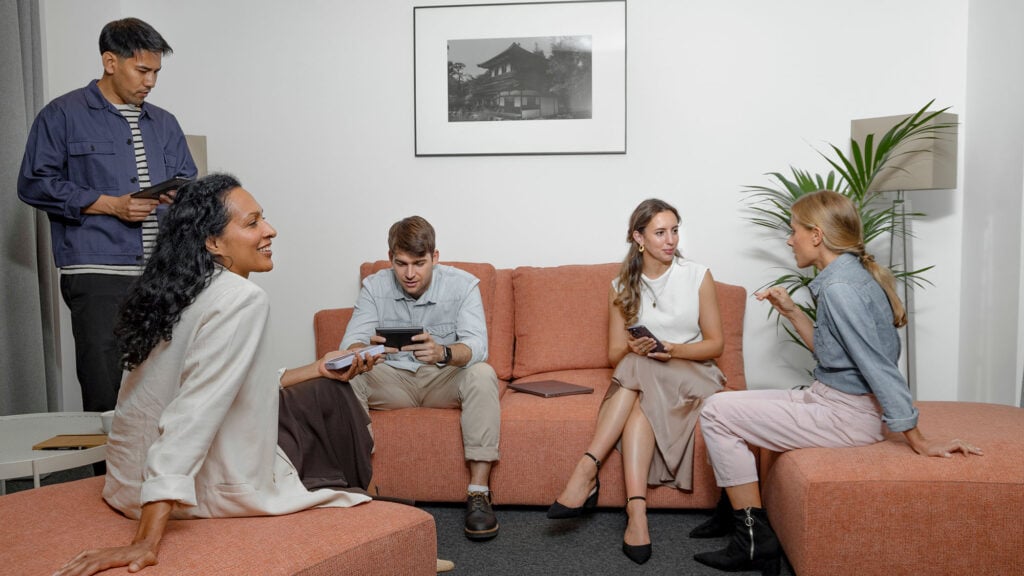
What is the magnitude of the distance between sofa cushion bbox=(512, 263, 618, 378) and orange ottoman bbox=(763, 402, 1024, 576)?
149 cm

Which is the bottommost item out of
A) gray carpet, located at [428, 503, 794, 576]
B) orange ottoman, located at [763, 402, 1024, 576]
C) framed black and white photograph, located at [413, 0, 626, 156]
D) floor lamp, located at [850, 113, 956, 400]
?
gray carpet, located at [428, 503, 794, 576]

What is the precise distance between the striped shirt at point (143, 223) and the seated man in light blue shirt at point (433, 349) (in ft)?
2.70

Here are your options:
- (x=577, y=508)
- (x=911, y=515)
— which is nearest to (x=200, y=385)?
(x=577, y=508)

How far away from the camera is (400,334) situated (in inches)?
114

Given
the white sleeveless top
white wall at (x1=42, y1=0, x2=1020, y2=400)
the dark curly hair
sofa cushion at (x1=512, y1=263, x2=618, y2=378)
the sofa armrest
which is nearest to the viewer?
the dark curly hair

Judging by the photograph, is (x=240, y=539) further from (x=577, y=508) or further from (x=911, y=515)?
(x=911, y=515)

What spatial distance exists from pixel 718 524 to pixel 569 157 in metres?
2.06

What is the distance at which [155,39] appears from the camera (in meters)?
2.74

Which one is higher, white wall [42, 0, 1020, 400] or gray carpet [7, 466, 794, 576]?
white wall [42, 0, 1020, 400]

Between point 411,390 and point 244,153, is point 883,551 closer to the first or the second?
point 411,390

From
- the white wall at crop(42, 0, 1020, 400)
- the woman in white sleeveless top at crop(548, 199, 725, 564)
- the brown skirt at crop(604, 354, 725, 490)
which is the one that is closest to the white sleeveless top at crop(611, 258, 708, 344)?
the woman in white sleeveless top at crop(548, 199, 725, 564)

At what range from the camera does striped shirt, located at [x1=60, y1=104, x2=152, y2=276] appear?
2766mm

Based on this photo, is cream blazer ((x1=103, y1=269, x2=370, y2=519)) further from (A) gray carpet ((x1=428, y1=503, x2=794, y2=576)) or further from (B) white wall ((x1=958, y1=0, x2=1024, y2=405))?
(B) white wall ((x1=958, y1=0, x2=1024, y2=405))

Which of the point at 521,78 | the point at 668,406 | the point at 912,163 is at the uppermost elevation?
the point at 521,78
